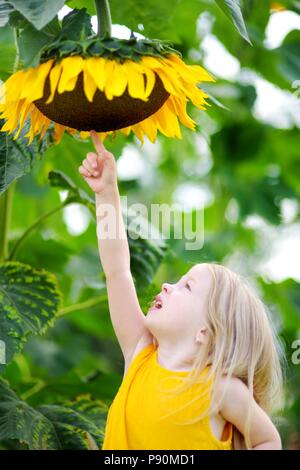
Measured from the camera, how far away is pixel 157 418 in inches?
46.1

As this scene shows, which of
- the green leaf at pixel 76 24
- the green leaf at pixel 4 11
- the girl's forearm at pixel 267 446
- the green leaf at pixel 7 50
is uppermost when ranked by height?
the green leaf at pixel 7 50

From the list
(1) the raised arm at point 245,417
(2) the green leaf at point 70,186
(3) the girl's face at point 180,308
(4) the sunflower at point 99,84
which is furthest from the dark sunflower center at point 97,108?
(2) the green leaf at point 70,186

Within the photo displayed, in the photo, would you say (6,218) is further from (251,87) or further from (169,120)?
(251,87)

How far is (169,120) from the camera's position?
3.92ft

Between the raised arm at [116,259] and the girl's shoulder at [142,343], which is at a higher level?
the raised arm at [116,259]

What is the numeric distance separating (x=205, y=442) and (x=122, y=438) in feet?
0.33

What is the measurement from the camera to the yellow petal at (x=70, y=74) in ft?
3.39

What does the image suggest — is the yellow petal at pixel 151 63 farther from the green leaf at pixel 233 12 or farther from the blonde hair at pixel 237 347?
the blonde hair at pixel 237 347

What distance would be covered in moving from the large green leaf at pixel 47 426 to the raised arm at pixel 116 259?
276mm

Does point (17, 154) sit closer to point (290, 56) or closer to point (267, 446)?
point (267, 446)

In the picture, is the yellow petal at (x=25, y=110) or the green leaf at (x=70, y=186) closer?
the yellow petal at (x=25, y=110)

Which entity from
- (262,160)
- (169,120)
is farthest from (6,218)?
(262,160)

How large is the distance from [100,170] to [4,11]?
0.22m

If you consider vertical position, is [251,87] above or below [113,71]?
above
